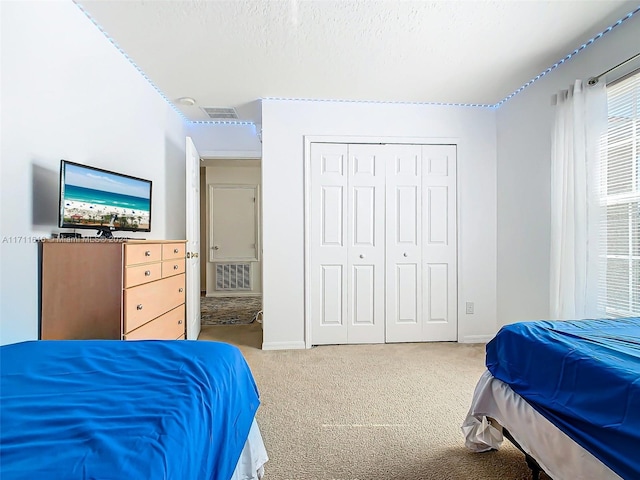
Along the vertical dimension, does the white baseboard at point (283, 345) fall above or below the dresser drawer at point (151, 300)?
below

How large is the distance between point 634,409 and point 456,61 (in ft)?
8.57

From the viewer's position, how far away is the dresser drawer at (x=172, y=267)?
221cm

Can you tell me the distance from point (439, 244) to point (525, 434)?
234 cm

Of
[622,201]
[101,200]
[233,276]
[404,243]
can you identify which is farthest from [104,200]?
[233,276]

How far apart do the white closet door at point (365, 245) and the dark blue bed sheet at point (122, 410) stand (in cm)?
A: 219

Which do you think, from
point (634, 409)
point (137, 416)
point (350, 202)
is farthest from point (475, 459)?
point (350, 202)

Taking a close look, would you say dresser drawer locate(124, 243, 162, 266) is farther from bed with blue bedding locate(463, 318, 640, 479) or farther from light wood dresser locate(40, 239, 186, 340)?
bed with blue bedding locate(463, 318, 640, 479)

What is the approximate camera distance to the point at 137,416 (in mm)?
760

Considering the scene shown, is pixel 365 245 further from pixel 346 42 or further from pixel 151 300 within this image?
pixel 151 300

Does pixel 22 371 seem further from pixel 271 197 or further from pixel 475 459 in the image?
pixel 271 197

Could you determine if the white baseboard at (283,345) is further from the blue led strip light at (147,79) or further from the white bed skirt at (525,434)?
the blue led strip light at (147,79)

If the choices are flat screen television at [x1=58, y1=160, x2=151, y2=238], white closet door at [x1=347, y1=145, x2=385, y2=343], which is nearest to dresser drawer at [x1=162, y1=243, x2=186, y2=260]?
flat screen television at [x1=58, y1=160, x2=151, y2=238]

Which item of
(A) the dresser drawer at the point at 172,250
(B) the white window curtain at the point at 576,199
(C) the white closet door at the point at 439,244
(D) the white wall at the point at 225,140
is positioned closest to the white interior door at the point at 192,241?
(D) the white wall at the point at 225,140

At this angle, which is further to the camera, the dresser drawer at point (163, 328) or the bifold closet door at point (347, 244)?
the bifold closet door at point (347, 244)
